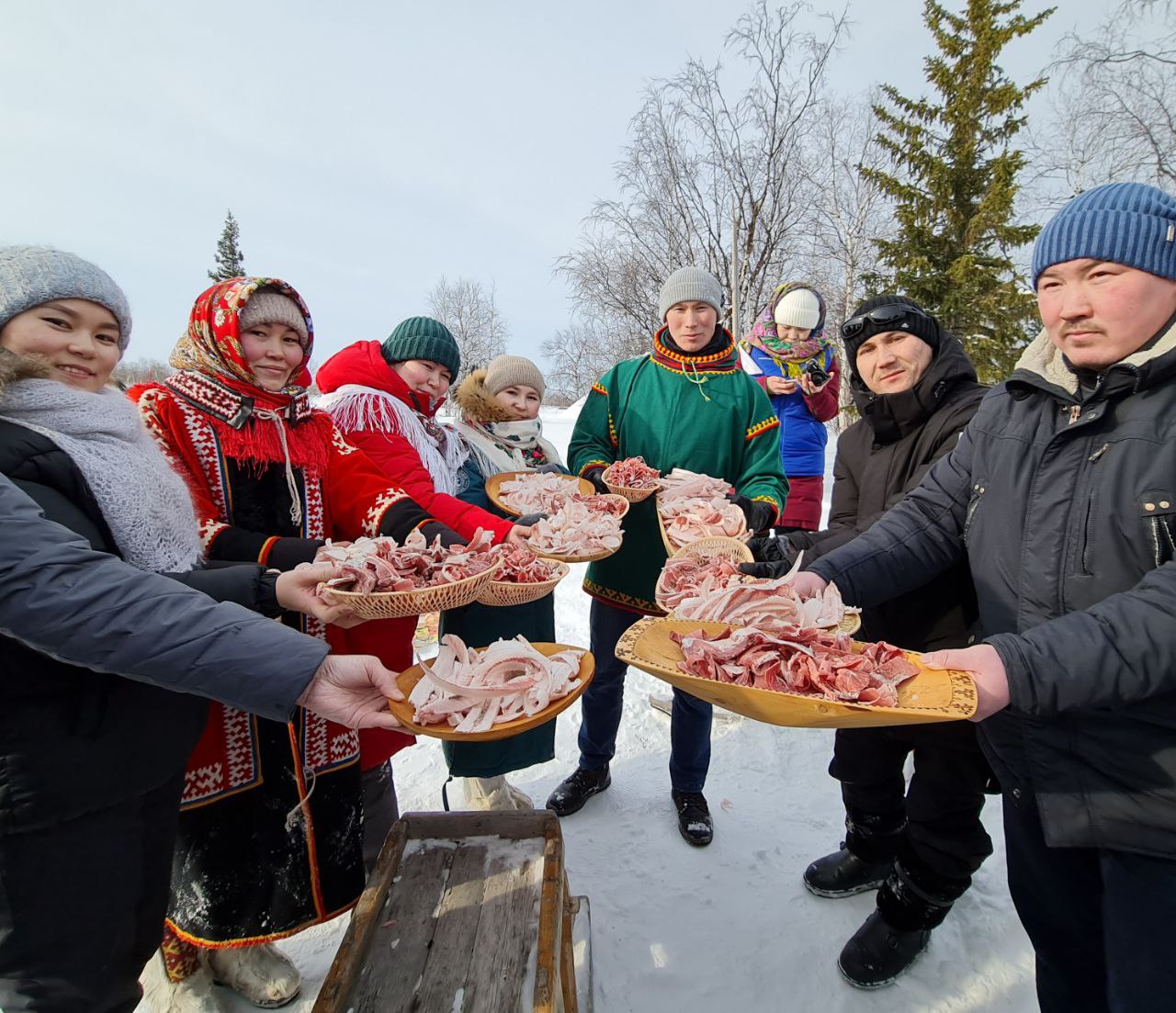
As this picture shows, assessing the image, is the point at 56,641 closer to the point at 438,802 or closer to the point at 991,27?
the point at 438,802

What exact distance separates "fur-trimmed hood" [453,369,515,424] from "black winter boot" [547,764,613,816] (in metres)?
2.23

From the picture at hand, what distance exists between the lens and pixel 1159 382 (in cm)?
140

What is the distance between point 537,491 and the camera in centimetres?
322

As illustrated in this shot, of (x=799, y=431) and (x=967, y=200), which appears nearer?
(x=799, y=431)

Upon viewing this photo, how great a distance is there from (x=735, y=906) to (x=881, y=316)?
2720 millimetres

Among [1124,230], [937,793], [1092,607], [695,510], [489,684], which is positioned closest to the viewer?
[1092,607]

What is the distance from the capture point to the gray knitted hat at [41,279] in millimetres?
1536

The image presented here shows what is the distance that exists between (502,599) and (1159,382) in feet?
6.61

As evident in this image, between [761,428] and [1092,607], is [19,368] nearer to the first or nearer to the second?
[1092,607]

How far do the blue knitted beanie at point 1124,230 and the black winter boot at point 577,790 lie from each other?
10.6 ft

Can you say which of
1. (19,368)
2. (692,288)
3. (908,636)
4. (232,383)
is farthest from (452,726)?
(692,288)

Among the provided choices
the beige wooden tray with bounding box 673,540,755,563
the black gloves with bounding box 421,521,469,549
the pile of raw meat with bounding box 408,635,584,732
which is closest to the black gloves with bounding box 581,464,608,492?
the beige wooden tray with bounding box 673,540,755,563

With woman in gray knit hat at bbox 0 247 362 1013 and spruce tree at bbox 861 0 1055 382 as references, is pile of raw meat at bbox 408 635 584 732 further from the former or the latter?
spruce tree at bbox 861 0 1055 382

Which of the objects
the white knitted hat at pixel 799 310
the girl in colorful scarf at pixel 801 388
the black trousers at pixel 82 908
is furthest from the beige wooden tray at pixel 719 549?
the white knitted hat at pixel 799 310
